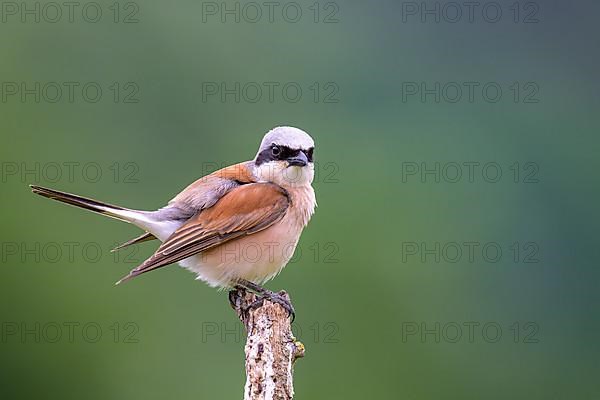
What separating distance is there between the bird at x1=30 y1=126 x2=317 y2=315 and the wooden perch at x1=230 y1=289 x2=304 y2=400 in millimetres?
407

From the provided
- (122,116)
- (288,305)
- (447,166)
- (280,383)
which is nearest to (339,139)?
(447,166)

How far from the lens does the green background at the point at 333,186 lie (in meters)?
5.36

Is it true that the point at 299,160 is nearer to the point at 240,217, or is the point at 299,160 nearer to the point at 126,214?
the point at 240,217

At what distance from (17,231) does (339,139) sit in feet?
7.48

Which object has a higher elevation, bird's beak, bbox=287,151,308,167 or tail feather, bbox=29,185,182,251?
bird's beak, bbox=287,151,308,167

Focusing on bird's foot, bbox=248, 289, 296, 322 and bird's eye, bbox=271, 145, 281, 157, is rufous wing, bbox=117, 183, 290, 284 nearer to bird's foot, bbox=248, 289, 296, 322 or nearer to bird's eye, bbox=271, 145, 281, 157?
bird's eye, bbox=271, 145, 281, 157

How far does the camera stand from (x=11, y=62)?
613cm

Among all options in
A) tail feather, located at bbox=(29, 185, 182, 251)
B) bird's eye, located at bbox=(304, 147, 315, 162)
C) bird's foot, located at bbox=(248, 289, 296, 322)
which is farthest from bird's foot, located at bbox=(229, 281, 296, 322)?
bird's eye, located at bbox=(304, 147, 315, 162)

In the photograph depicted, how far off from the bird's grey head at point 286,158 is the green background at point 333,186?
1.26 m

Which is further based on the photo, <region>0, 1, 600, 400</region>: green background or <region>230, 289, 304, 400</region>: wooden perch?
<region>0, 1, 600, 400</region>: green background

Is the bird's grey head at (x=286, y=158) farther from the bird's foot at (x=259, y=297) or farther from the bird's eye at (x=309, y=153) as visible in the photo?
the bird's foot at (x=259, y=297)

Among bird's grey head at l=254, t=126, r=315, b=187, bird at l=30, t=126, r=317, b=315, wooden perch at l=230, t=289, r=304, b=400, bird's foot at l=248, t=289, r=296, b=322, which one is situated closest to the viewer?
wooden perch at l=230, t=289, r=304, b=400

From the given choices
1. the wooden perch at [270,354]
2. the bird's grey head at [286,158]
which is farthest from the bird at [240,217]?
the wooden perch at [270,354]

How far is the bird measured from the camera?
12.0 feet
